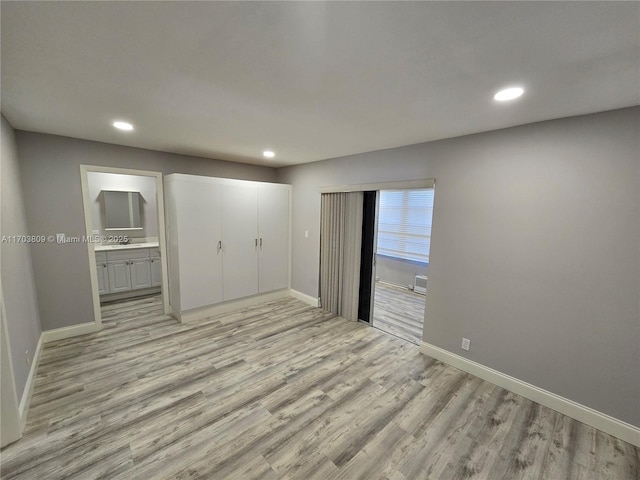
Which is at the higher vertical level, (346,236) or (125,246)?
(346,236)

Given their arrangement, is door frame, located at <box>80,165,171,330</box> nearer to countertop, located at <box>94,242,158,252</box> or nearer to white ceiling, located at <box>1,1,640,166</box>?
white ceiling, located at <box>1,1,640,166</box>

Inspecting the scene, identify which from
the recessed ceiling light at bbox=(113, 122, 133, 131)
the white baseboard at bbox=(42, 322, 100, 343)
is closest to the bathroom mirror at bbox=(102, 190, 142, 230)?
the white baseboard at bbox=(42, 322, 100, 343)

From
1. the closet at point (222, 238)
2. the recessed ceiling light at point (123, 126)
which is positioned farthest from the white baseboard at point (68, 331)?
the recessed ceiling light at point (123, 126)

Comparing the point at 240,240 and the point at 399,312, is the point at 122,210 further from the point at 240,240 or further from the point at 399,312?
the point at 399,312

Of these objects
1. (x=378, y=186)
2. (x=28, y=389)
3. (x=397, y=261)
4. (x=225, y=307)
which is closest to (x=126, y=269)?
(x=225, y=307)

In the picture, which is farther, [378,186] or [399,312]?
[399,312]

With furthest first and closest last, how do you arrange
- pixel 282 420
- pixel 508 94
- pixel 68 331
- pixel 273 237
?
pixel 273 237, pixel 68 331, pixel 282 420, pixel 508 94

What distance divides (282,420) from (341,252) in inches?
93.7

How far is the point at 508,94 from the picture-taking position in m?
1.70

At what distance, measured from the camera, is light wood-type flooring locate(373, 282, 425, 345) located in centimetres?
361

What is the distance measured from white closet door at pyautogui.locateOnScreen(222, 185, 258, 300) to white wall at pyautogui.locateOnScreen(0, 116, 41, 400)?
6.59 feet

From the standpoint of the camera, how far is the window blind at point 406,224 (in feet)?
17.0

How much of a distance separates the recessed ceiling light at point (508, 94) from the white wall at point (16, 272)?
3.63 meters

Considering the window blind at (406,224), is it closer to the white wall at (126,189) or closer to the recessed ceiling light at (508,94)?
the recessed ceiling light at (508,94)
